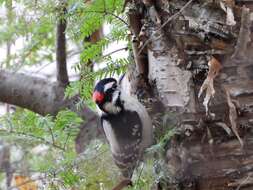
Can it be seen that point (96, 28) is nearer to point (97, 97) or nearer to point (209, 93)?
point (97, 97)

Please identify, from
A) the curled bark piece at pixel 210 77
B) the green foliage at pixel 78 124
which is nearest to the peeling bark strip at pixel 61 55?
the green foliage at pixel 78 124

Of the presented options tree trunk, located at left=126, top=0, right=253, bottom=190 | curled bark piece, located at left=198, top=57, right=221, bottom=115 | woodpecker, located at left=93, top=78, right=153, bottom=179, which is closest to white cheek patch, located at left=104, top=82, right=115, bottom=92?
→ woodpecker, located at left=93, top=78, right=153, bottom=179

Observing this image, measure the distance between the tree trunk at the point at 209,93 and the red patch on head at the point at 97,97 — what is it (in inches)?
13.6

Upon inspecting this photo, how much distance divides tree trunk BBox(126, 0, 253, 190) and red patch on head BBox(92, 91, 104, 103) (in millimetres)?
346

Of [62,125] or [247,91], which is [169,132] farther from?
[62,125]

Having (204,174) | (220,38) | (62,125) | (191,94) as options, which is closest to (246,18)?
(220,38)

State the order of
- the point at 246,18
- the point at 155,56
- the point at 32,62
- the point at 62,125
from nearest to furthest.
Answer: the point at 246,18 < the point at 155,56 < the point at 62,125 < the point at 32,62

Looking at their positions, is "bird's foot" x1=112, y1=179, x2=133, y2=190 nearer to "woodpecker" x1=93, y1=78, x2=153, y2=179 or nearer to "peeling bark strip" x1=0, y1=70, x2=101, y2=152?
"woodpecker" x1=93, y1=78, x2=153, y2=179

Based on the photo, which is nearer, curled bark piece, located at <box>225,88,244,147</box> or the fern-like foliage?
curled bark piece, located at <box>225,88,244,147</box>

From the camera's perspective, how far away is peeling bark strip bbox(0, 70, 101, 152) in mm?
2193

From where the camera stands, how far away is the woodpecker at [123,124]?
4.58 ft

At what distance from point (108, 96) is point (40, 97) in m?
0.68

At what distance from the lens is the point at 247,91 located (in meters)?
1.15

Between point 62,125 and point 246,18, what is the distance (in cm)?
60
